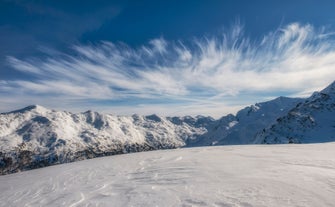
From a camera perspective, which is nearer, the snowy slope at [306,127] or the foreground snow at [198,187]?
the foreground snow at [198,187]

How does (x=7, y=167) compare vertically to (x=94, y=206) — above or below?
below

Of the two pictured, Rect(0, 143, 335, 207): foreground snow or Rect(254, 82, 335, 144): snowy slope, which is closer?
Rect(0, 143, 335, 207): foreground snow

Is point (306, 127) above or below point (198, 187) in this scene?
below

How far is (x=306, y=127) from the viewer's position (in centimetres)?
16538

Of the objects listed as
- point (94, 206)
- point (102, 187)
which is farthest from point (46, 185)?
point (94, 206)

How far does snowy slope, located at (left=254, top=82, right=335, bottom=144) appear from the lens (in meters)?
152

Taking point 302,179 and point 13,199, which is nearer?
point 302,179

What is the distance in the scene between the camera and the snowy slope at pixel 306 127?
15200 cm

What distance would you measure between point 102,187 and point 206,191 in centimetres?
361

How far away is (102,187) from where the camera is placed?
337 inches

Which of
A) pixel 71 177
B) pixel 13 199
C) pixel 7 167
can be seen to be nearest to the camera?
pixel 13 199

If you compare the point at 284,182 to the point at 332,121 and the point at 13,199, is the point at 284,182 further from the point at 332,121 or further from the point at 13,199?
the point at 332,121

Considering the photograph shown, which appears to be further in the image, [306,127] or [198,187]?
[306,127]

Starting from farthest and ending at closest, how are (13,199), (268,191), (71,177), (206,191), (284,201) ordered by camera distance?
1. (71,177)
2. (13,199)
3. (206,191)
4. (268,191)
5. (284,201)
